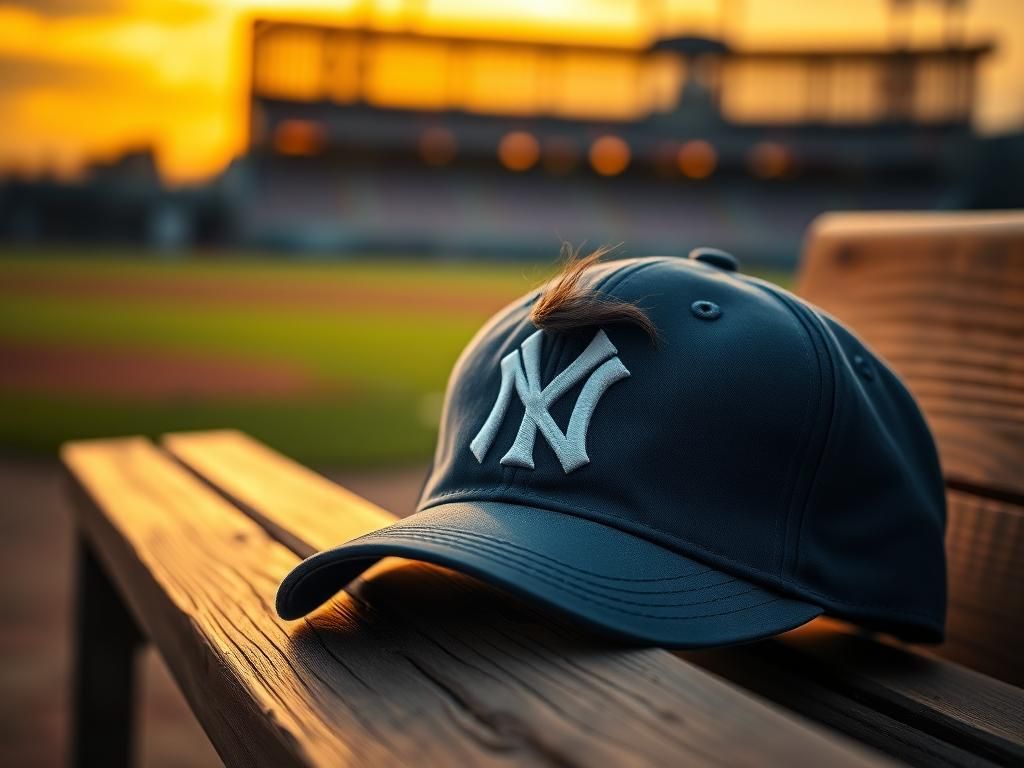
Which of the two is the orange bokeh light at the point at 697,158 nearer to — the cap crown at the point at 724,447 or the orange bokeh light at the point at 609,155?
the orange bokeh light at the point at 609,155

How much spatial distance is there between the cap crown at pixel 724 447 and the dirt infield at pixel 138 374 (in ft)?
20.7

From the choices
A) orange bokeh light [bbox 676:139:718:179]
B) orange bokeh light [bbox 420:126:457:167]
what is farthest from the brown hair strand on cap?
orange bokeh light [bbox 676:139:718:179]

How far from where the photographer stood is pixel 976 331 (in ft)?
4.10

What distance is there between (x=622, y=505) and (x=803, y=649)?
25 cm

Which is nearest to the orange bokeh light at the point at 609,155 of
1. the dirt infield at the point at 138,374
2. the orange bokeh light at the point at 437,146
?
the orange bokeh light at the point at 437,146

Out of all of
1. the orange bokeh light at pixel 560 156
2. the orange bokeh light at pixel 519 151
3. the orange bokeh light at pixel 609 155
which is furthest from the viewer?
the orange bokeh light at pixel 560 156

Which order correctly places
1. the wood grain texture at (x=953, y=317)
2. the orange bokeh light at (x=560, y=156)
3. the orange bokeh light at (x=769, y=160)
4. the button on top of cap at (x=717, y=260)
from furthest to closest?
1. the orange bokeh light at (x=769, y=160)
2. the orange bokeh light at (x=560, y=156)
3. the wood grain texture at (x=953, y=317)
4. the button on top of cap at (x=717, y=260)

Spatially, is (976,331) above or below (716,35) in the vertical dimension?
below

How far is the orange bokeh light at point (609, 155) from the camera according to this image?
108ft

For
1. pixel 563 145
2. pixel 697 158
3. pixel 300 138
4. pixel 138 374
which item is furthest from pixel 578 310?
pixel 697 158

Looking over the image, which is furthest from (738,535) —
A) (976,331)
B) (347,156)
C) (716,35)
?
(716,35)

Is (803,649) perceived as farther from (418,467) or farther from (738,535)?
(418,467)

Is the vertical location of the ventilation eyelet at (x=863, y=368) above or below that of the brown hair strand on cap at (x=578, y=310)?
below

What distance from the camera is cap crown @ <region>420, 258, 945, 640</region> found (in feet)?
2.61
